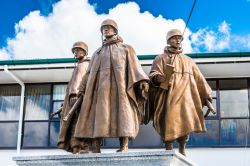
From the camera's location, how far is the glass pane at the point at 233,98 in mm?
17531

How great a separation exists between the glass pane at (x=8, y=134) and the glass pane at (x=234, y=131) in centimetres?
671

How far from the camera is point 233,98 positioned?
1769 cm

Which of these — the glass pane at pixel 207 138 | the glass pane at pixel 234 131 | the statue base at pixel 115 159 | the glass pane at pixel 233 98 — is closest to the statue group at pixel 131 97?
the statue base at pixel 115 159

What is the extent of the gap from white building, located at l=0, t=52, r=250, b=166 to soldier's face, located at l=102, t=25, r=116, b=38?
8425mm

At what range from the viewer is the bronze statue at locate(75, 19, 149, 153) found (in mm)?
7371

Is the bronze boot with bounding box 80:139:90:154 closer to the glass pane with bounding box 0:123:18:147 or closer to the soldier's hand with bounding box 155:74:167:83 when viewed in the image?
the soldier's hand with bounding box 155:74:167:83

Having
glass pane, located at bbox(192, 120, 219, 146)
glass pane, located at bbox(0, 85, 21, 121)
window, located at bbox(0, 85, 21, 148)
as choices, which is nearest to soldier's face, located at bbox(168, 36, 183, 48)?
glass pane, located at bbox(192, 120, 219, 146)

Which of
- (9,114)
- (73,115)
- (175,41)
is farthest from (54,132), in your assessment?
(175,41)

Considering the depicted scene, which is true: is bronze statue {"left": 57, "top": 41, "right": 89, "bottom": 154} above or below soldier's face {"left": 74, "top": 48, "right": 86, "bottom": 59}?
below

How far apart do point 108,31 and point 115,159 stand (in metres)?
2.10

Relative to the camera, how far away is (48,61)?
17.2 meters

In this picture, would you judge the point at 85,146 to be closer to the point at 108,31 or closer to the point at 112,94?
the point at 112,94

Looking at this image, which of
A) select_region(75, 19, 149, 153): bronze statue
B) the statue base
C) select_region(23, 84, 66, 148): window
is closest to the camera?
the statue base

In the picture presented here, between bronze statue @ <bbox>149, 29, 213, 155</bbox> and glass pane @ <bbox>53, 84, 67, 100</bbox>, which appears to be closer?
bronze statue @ <bbox>149, 29, 213, 155</bbox>
